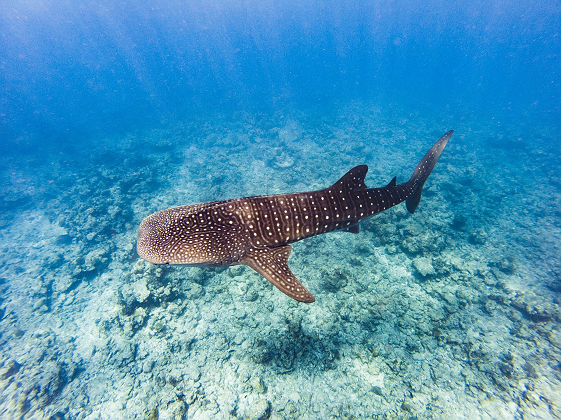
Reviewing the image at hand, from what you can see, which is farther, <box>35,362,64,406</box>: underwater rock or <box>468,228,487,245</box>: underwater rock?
<box>468,228,487,245</box>: underwater rock

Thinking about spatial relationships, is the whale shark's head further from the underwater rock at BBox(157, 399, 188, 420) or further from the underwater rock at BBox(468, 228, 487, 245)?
the underwater rock at BBox(468, 228, 487, 245)

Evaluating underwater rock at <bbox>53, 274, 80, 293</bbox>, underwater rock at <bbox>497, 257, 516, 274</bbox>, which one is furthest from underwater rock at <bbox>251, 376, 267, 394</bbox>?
underwater rock at <bbox>497, 257, 516, 274</bbox>

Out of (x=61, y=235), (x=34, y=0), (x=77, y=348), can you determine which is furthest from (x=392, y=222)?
(x=34, y=0)

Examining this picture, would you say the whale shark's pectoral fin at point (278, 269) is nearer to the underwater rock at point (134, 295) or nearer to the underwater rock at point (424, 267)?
the underwater rock at point (134, 295)

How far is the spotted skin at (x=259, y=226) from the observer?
398 cm

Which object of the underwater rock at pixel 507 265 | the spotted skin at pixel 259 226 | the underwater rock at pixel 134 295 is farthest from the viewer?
the underwater rock at pixel 507 265

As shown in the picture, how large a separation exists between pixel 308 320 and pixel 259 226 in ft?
13.0

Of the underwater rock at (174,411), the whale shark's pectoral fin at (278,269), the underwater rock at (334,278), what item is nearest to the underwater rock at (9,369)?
the underwater rock at (174,411)

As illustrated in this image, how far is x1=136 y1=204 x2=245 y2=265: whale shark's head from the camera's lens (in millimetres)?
3875

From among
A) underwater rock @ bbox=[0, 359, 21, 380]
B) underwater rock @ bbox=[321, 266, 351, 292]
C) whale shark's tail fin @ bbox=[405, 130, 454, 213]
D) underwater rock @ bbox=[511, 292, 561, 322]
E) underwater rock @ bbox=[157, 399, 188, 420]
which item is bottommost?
underwater rock @ bbox=[0, 359, 21, 380]

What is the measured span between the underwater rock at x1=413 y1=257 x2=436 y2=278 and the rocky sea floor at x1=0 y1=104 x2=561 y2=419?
5cm

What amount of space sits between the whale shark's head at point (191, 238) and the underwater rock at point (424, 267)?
7.21m

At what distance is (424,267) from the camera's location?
811cm

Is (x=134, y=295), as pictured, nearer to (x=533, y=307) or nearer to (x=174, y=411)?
(x=174, y=411)
